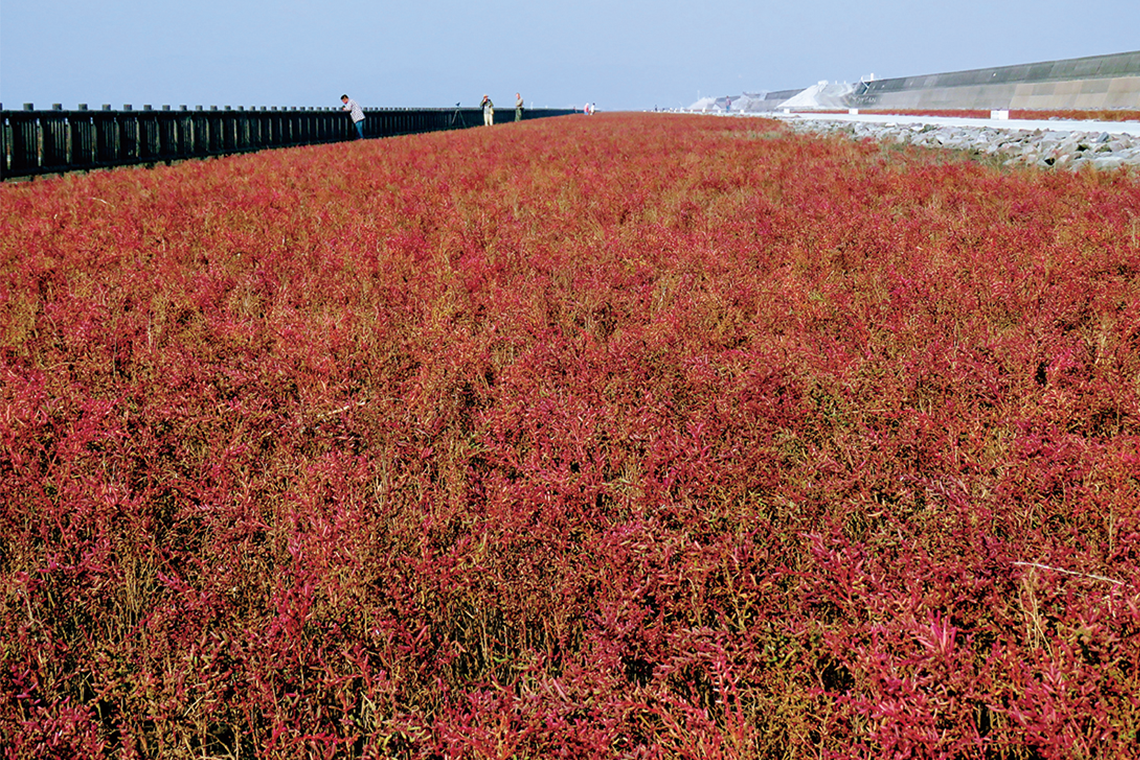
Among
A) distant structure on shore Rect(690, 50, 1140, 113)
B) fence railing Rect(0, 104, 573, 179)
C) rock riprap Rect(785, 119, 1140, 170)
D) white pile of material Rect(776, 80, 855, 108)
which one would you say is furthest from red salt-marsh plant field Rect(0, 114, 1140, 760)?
white pile of material Rect(776, 80, 855, 108)

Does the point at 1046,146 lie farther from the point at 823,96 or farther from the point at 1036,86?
→ the point at 823,96

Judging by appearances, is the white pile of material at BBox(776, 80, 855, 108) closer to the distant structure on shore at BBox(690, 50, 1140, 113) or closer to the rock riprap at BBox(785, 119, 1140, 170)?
the distant structure on shore at BBox(690, 50, 1140, 113)

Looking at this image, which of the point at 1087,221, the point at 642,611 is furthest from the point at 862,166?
the point at 642,611

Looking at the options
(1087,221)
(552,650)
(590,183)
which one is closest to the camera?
(552,650)

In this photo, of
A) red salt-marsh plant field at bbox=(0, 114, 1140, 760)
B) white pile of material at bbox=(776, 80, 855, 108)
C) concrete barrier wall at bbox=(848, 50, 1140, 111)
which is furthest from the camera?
white pile of material at bbox=(776, 80, 855, 108)

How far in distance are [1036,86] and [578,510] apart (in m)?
41.5

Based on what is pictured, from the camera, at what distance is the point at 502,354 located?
418 cm

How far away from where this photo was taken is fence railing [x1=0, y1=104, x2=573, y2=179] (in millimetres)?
15359

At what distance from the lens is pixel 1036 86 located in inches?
1377

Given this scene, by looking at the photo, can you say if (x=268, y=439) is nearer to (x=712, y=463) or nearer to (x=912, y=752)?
(x=712, y=463)

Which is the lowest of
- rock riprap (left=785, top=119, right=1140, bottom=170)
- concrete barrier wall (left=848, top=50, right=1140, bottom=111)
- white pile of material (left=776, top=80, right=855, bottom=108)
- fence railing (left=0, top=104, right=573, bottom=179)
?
rock riprap (left=785, top=119, right=1140, bottom=170)

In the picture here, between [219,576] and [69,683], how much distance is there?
1.41ft

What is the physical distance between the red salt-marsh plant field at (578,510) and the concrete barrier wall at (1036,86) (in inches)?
1151

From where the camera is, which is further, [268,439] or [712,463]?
[268,439]
